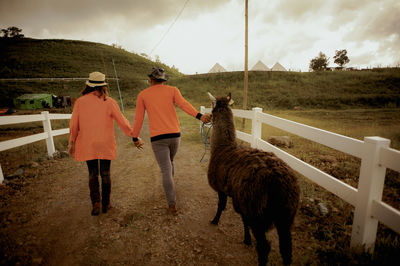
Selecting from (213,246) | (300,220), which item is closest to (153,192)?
(213,246)

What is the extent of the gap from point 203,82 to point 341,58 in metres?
43.8

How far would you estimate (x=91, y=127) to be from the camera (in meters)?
3.23

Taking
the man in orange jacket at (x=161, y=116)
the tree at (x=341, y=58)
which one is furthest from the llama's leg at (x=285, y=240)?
the tree at (x=341, y=58)

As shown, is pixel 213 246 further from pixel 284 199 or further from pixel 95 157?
pixel 95 157

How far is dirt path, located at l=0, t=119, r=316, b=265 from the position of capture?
2.48 m

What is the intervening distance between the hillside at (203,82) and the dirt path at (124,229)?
18676mm

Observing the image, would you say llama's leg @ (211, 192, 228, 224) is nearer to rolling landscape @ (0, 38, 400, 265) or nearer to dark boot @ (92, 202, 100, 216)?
rolling landscape @ (0, 38, 400, 265)

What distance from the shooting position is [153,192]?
4.22m

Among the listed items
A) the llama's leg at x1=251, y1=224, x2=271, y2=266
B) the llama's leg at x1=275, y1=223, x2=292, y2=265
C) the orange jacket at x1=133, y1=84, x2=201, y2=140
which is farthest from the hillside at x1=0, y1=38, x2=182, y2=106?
the llama's leg at x1=275, y1=223, x2=292, y2=265

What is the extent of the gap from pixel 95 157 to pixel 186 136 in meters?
6.16

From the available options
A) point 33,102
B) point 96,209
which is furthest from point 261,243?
point 33,102

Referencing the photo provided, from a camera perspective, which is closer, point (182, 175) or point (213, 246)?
point (213, 246)

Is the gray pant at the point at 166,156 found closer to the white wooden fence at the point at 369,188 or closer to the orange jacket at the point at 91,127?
the orange jacket at the point at 91,127

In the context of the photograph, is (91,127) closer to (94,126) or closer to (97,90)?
(94,126)
